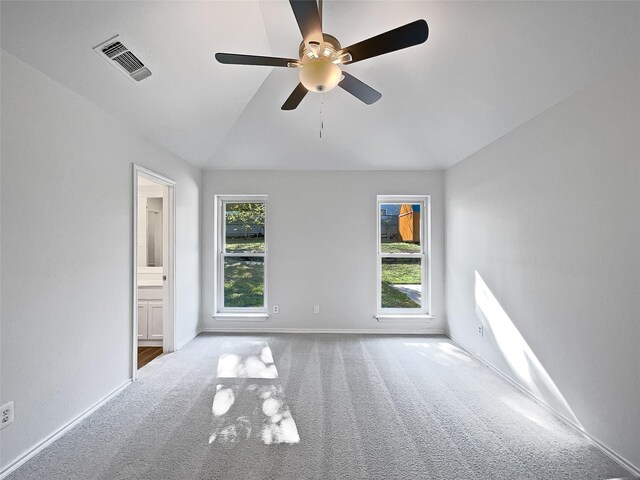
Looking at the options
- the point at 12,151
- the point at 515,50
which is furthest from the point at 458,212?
the point at 12,151

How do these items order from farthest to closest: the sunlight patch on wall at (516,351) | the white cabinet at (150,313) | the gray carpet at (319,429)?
the white cabinet at (150,313) → the sunlight patch on wall at (516,351) → the gray carpet at (319,429)

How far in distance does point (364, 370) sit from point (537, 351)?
1.56 meters

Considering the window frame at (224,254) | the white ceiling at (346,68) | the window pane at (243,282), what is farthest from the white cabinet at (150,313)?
the white ceiling at (346,68)

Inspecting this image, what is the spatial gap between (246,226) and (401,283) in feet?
8.31

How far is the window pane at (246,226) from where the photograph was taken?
15.0 feet

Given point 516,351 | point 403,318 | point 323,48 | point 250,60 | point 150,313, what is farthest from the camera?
point 403,318

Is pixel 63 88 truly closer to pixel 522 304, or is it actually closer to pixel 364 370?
pixel 364 370

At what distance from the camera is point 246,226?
4590 mm

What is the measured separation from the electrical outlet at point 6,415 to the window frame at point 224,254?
2.73 m

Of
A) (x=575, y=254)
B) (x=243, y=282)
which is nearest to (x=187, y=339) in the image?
(x=243, y=282)

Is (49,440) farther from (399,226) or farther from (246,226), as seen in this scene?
(399,226)

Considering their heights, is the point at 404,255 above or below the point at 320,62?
below

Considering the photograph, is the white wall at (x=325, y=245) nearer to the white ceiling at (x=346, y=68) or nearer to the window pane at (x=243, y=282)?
the window pane at (x=243, y=282)

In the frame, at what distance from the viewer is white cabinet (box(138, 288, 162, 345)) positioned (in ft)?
12.7
